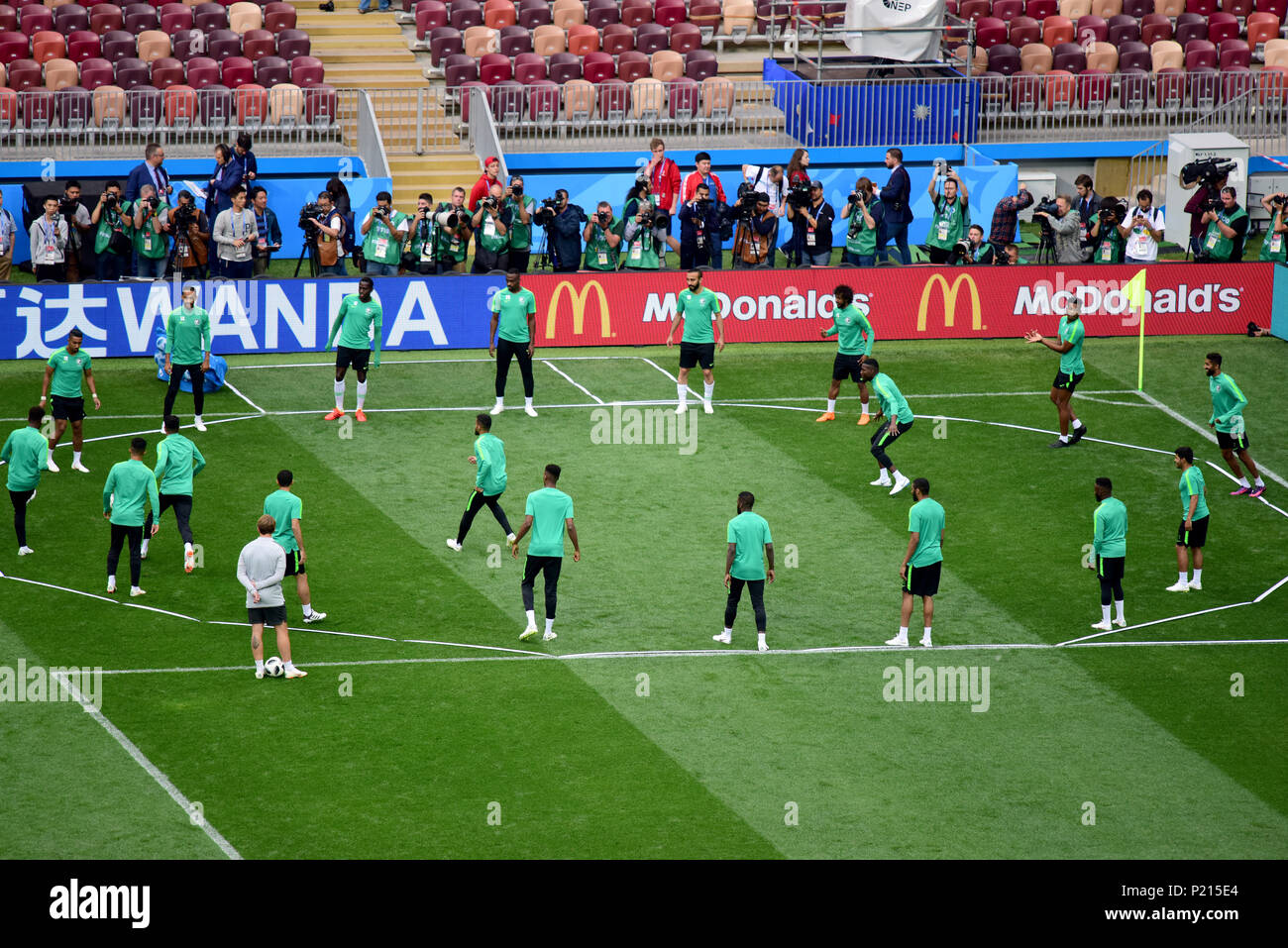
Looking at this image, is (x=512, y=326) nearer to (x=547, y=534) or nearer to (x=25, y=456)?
(x=25, y=456)

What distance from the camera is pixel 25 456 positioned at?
815 inches

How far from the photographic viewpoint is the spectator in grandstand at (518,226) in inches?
1200

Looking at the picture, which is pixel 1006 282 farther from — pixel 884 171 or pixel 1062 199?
pixel 884 171

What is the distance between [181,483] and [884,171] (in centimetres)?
2072

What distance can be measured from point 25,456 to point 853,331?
11444mm

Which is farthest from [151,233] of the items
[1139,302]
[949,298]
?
[1139,302]

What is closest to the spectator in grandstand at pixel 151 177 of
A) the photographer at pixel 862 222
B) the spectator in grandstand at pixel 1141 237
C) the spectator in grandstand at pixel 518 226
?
the spectator in grandstand at pixel 518 226

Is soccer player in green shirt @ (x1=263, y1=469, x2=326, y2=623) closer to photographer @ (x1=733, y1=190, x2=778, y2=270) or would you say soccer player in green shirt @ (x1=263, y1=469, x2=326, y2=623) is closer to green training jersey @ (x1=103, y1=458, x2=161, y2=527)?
green training jersey @ (x1=103, y1=458, x2=161, y2=527)

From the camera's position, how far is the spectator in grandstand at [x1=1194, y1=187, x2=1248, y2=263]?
32.2m

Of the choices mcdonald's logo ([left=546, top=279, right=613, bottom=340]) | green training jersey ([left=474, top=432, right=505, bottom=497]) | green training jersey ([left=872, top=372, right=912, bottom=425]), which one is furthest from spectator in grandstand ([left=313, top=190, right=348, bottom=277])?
green training jersey ([left=872, top=372, right=912, bottom=425])

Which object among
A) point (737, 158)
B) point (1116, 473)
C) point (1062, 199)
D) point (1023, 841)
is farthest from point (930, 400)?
point (1023, 841)

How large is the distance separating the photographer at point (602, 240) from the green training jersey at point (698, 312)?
19.6 feet

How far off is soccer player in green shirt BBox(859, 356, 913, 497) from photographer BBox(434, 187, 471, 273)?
9793 mm

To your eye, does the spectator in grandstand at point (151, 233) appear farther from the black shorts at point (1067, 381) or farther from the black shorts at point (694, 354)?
the black shorts at point (1067, 381)
